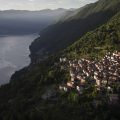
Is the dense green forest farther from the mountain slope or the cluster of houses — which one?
the cluster of houses

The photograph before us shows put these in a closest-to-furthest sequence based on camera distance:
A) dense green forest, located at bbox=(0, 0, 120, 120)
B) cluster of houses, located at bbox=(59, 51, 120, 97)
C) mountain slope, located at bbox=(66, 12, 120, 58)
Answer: dense green forest, located at bbox=(0, 0, 120, 120) → cluster of houses, located at bbox=(59, 51, 120, 97) → mountain slope, located at bbox=(66, 12, 120, 58)

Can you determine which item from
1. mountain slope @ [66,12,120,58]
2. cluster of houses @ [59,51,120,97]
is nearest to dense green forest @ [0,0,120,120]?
mountain slope @ [66,12,120,58]

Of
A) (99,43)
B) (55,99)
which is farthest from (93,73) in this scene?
(99,43)

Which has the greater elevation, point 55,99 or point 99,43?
point 99,43

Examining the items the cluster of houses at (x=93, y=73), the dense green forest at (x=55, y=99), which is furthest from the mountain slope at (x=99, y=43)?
the cluster of houses at (x=93, y=73)

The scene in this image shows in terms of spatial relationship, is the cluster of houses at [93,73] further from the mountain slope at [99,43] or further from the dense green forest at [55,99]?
the mountain slope at [99,43]

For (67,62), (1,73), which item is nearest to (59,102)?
(67,62)

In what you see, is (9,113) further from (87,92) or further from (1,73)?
(1,73)

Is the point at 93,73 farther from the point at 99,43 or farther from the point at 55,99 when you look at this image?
the point at 99,43
